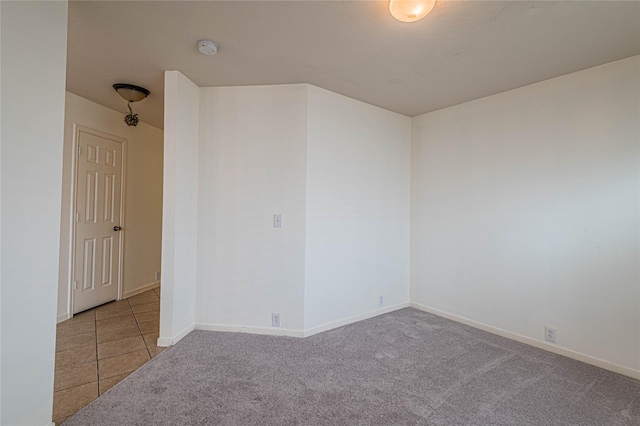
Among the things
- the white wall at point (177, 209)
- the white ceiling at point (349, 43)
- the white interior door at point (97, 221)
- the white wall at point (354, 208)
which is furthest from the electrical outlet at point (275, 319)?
the white interior door at point (97, 221)

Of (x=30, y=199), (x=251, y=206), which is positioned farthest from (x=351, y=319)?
(x=30, y=199)

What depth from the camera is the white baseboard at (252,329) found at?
270 cm

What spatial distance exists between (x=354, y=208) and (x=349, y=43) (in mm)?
1570

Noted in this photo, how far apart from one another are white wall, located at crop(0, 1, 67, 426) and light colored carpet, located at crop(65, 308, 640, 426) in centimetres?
44

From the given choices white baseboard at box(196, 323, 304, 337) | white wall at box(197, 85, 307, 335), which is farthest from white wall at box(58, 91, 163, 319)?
white baseboard at box(196, 323, 304, 337)

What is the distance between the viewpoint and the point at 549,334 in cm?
251

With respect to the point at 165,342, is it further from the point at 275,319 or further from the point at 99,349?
the point at 275,319

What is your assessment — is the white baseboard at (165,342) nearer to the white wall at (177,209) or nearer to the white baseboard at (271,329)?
the white wall at (177,209)

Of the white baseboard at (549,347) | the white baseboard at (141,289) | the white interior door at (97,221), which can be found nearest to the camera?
the white baseboard at (549,347)

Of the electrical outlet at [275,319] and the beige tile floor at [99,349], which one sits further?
the electrical outlet at [275,319]

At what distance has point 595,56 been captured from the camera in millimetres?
2141

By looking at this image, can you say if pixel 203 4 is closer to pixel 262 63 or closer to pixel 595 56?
pixel 262 63

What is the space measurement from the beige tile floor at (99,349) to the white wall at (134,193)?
15.3 inches

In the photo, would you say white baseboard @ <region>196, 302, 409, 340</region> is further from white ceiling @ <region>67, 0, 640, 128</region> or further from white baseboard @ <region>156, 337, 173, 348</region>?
white ceiling @ <region>67, 0, 640, 128</region>
